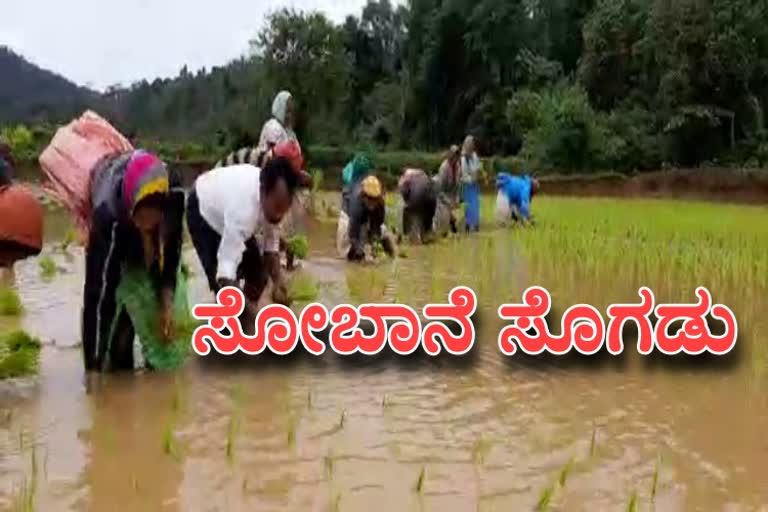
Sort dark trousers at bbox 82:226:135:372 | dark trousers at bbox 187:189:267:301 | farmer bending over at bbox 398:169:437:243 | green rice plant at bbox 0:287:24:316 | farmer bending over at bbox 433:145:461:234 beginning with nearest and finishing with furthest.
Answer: dark trousers at bbox 82:226:135:372
dark trousers at bbox 187:189:267:301
green rice plant at bbox 0:287:24:316
farmer bending over at bbox 398:169:437:243
farmer bending over at bbox 433:145:461:234

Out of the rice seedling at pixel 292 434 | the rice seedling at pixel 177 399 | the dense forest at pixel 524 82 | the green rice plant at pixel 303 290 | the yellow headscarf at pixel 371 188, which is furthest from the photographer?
the dense forest at pixel 524 82

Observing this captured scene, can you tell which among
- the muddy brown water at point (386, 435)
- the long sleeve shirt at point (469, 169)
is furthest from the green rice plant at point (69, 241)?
the muddy brown water at point (386, 435)

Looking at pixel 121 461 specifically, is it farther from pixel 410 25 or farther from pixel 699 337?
pixel 410 25

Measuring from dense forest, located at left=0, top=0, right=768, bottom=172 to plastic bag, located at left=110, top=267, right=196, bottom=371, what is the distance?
187 cm

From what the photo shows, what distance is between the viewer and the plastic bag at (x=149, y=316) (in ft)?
14.8

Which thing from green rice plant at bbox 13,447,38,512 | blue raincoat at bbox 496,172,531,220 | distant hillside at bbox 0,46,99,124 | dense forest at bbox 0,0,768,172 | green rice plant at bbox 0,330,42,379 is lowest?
green rice plant at bbox 13,447,38,512

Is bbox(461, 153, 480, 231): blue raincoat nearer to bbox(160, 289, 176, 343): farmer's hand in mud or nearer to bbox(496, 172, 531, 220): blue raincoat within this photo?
bbox(496, 172, 531, 220): blue raincoat

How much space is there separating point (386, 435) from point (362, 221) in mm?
5422

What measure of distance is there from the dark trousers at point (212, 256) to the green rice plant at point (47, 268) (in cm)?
Answer: 352

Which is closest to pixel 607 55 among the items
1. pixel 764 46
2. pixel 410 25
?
pixel 764 46

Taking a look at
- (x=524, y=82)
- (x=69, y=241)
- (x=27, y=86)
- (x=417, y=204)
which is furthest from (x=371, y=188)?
(x=27, y=86)

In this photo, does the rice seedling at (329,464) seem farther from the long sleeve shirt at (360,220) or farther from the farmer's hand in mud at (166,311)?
the long sleeve shirt at (360,220)

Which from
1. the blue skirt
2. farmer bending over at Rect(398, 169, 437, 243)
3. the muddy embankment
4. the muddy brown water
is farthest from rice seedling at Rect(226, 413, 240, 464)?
the muddy embankment

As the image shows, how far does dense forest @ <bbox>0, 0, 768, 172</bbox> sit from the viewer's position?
2166cm
